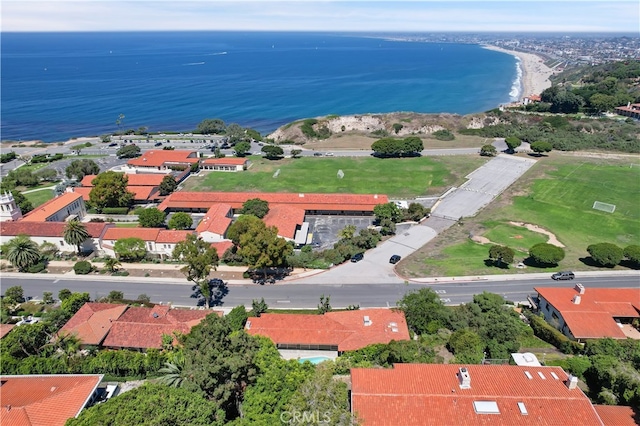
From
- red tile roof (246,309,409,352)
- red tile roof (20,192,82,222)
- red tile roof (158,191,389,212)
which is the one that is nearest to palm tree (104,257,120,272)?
red tile roof (20,192,82,222)

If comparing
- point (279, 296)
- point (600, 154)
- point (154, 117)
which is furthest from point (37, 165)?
point (600, 154)

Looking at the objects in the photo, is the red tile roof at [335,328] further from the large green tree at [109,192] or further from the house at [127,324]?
the large green tree at [109,192]

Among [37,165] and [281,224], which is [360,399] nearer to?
[281,224]

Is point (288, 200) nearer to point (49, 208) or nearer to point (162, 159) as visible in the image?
point (49, 208)

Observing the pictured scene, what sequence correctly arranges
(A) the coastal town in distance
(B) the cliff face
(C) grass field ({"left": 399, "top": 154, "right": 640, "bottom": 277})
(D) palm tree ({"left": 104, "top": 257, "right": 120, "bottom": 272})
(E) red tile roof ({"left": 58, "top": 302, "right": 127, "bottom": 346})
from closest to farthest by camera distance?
(A) the coastal town in distance < (E) red tile roof ({"left": 58, "top": 302, "right": 127, "bottom": 346}) < (D) palm tree ({"left": 104, "top": 257, "right": 120, "bottom": 272}) < (C) grass field ({"left": 399, "top": 154, "right": 640, "bottom": 277}) < (B) the cliff face

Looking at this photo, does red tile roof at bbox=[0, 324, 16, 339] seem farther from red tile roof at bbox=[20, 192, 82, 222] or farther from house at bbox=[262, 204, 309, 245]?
house at bbox=[262, 204, 309, 245]

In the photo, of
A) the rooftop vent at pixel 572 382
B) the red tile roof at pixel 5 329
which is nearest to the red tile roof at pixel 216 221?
the red tile roof at pixel 5 329
